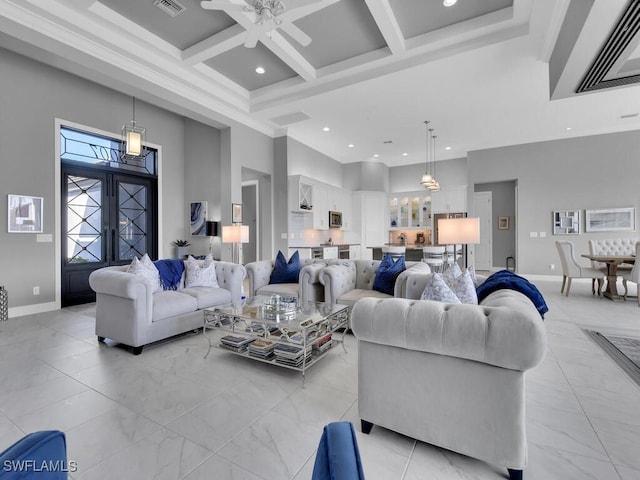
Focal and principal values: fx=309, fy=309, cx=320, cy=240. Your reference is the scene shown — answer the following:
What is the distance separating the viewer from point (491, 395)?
1396 mm

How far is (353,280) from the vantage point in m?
4.00

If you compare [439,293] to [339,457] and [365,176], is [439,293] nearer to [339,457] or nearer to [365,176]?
[339,457]

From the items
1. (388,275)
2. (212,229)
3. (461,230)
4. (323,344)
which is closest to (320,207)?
(212,229)

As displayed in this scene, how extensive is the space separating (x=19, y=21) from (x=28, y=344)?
335 cm

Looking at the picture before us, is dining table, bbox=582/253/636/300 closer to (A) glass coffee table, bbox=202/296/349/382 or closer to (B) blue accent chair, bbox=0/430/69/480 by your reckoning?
(A) glass coffee table, bbox=202/296/349/382

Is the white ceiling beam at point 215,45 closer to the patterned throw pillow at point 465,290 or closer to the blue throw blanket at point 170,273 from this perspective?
the blue throw blanket at point 170,273

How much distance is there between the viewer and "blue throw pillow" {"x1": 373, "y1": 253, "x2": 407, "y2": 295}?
3469mm

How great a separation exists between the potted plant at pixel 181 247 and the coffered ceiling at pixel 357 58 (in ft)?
8.13

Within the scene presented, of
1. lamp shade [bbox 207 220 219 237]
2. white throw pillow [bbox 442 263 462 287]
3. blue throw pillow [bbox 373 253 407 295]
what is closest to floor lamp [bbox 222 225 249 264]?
lamp shade [bbox 207 220 219 237]

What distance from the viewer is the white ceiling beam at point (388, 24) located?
333 cm

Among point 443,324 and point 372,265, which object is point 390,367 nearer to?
point 443,324

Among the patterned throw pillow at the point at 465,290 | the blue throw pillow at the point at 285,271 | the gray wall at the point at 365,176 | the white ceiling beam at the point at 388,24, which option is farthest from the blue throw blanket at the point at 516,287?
the gray wall at the point at 365,176

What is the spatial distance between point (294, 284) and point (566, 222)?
6.83 m

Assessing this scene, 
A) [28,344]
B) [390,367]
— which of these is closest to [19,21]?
[28,344]
